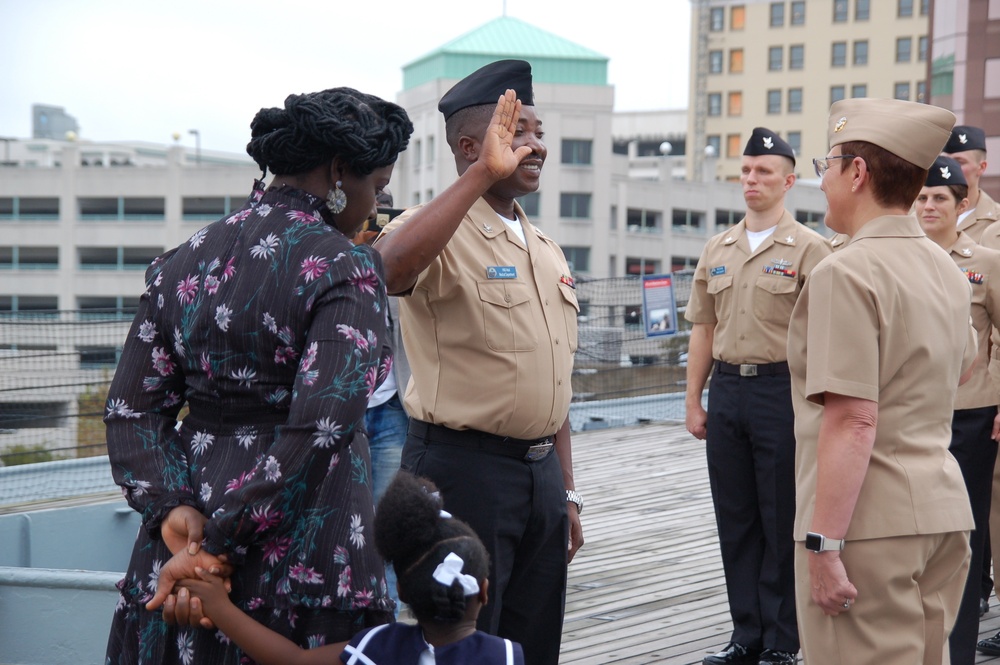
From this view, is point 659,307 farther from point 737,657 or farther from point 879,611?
point 879,611

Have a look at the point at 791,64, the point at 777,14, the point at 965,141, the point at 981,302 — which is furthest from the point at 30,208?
the point at 981,302

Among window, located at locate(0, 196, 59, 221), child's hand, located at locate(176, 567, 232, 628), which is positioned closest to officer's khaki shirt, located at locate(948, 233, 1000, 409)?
child's hand, located at locate(176, 567, 232, 628)

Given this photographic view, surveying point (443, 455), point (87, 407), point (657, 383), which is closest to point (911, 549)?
point (443, 455)

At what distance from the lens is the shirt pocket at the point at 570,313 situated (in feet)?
10.6

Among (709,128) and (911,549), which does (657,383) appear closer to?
(911,549)

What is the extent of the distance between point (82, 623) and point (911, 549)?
8.53 ft

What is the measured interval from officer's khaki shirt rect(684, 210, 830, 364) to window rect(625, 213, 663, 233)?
220 feet

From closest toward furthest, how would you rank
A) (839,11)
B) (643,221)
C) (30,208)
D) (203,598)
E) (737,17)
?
(203,598) → (30,208) → (643,221) → (839,11) → (737,17)

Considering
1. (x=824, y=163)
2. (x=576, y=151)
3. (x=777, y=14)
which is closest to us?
(x=824, y=163)

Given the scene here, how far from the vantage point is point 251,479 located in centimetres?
206

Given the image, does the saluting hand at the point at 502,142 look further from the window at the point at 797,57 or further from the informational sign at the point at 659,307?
the window at the point at 797,57

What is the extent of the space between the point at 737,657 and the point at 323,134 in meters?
2.90

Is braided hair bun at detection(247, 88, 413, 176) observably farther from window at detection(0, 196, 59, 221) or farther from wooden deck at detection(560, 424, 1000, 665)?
window at detection(0, 196, 59, 221)

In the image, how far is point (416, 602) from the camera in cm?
222
